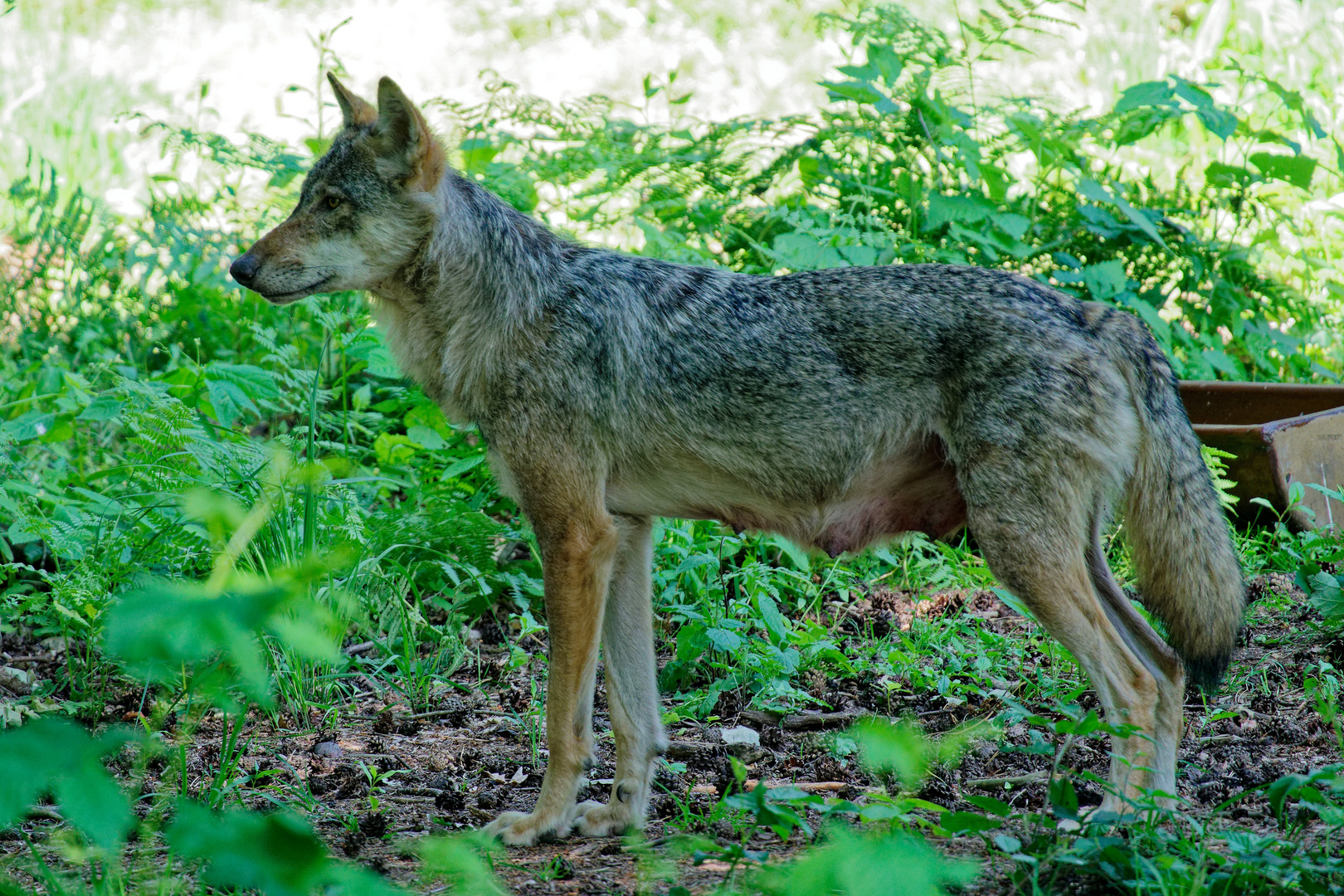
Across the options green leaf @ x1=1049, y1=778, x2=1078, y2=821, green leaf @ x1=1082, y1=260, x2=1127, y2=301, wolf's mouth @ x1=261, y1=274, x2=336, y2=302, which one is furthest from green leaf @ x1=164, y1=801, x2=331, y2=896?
green leaf @ x1=1082, y1=260, x2=1127, y2=301

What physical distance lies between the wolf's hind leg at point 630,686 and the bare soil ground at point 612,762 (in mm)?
120

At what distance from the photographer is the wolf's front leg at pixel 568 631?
3.81 metres

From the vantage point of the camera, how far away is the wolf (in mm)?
3766

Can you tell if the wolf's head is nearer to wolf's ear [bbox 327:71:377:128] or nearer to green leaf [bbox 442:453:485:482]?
wolf's ear [bbox 327:71:377:128]

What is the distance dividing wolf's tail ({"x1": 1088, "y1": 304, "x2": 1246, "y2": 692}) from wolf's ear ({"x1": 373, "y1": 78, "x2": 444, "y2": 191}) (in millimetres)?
2411

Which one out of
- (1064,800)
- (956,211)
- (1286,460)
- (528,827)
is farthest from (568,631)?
(956,211)

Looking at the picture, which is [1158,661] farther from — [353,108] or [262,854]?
[353,108]

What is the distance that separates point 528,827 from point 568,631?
636 millimetres

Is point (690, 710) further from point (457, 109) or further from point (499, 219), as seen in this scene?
point (457, 109)

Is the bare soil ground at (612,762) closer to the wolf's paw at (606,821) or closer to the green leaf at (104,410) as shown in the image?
the wolf's paw at (606,821)

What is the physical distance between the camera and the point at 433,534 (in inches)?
221

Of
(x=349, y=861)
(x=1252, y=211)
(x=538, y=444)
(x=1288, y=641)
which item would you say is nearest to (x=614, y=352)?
(x=538, y=444)

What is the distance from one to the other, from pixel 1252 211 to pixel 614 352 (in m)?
5.78

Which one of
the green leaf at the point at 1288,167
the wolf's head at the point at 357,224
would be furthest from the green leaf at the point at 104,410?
the green leaf at the point at 1288,167
